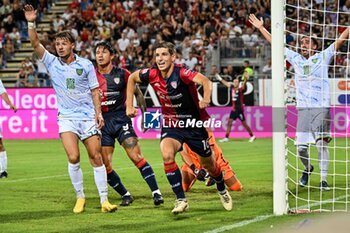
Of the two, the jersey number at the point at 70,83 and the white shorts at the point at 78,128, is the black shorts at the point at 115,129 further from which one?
the jersey number at the point at 70,83

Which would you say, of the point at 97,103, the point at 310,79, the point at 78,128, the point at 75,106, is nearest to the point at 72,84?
the point at 75,106

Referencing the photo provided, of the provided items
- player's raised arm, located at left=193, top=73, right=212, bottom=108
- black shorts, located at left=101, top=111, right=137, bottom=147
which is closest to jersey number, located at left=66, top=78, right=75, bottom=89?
black shorts, located at left=101, top=111, right=137, bottom=147

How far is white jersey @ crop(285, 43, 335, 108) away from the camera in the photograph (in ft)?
39.4

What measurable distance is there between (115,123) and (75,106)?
1168mm

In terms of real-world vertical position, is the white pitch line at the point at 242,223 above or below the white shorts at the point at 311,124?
below

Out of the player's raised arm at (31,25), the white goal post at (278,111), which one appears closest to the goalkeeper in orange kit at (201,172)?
the white goal post at (278,111)

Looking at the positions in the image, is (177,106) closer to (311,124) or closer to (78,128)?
(78,128)

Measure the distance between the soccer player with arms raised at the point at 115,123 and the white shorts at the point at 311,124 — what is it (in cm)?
275

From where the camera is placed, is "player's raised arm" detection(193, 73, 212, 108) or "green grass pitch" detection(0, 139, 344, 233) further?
"player's raised arm" detection(193, 73, 212, 108)

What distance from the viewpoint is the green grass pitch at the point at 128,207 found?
8.57 meters

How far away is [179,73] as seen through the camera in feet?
31.7

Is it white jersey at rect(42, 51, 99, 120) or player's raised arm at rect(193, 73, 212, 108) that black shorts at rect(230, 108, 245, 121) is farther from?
player's raised arm at rect(193, 73, 212, 108)

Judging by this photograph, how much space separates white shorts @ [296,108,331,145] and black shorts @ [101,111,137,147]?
2.89m

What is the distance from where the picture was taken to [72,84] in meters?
9.86
